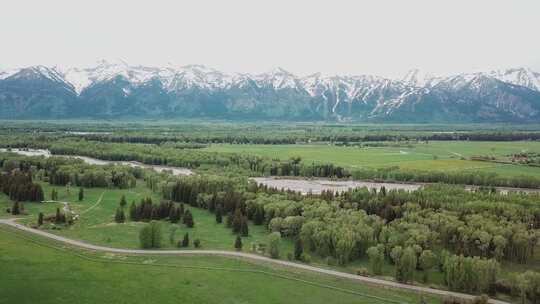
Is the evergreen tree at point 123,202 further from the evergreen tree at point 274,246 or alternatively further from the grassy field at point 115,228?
the evergreen tree at point 274,246

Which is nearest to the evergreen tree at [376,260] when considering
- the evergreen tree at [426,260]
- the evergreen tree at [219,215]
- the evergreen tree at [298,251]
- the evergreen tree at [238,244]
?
the evergreen tree at [426,260]

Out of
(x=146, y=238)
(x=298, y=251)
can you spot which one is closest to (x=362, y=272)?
(x=298, y=251)

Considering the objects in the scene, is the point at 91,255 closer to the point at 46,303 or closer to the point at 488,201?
the point at 46,303

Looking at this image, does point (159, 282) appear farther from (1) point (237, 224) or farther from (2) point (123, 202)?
(2) point (123, 202)

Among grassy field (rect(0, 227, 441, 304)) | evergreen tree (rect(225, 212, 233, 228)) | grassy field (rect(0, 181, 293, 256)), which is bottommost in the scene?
grassy field (rect(0, 227, 441, 304))

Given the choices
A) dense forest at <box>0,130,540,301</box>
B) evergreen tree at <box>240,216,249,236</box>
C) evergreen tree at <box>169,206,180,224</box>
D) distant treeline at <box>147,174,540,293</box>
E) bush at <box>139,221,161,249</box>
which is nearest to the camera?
distant treeline at <box>147,174,540,293</box>

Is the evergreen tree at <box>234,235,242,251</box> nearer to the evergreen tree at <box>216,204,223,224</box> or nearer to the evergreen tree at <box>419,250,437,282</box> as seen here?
the evergreen tree at <box>216,204,223,224</box>

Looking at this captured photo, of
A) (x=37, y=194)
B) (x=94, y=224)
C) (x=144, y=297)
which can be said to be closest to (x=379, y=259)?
(x=144, y=297)

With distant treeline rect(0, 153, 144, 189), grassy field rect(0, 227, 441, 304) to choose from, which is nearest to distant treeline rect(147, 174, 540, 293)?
grassy field rect(0, 227, 441, 304)

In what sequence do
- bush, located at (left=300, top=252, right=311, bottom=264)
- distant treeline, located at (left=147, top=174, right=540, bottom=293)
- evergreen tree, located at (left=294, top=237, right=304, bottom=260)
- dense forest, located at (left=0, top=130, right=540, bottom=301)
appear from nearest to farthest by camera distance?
distant treeline, located at (left=147, top=174, right=540, bottom=293) < dense forest, located at (left=0, top=130, right=540, bottom=301) < bush, located at (left=300, top=252, right=311, bottom=264) < evergreen tree, located at (left=294, top=237, right=304, bottom=260)
